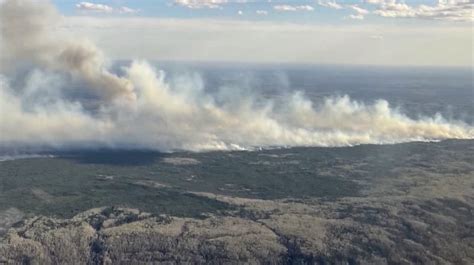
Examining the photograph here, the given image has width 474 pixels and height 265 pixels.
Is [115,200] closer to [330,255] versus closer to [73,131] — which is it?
[330,255]

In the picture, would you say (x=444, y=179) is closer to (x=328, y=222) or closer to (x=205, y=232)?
(x=328, y=222)

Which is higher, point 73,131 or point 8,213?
point 73,131

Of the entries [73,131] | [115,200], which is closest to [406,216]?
[115,200]

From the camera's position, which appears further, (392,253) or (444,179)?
(444,179)

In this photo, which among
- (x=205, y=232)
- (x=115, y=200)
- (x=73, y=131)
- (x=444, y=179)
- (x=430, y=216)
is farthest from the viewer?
(x=73, y=131)

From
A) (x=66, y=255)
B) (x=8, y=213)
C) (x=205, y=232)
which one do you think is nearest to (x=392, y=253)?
(x=205, y=232)

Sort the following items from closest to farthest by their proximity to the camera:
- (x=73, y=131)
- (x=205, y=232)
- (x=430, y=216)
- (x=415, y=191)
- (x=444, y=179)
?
(x=205, y=232)
(x=430, y=216)
(x=415, y=191)
(x=444, y=179)
(x=73, y=131)
